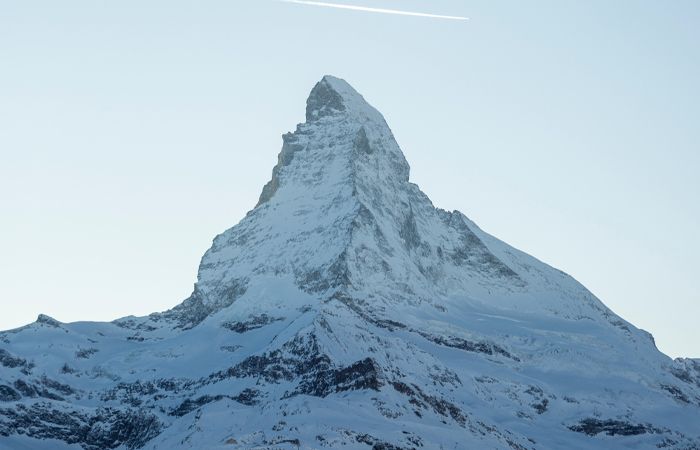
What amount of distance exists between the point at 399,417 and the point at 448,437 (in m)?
7.01

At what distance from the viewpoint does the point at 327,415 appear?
168m

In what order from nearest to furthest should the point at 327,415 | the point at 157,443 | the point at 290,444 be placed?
the point at 290,444, the point at 327,415, the point at 157,443

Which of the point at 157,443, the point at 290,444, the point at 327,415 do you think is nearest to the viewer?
the point at 290,444

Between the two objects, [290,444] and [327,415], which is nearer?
[290,444]

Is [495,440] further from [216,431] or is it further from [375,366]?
[216,431]

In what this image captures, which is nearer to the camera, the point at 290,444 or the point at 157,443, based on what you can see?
the point at 290,444

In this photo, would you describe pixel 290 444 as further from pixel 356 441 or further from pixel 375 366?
pixel 375 366

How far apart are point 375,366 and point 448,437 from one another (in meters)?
26.5

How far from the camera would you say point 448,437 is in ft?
568

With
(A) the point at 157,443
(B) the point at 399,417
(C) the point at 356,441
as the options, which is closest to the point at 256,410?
(A) the point at 157,443

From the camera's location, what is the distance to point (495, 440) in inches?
7530

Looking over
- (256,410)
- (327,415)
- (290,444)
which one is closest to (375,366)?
(256,410)

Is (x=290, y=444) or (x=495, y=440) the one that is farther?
(x=495, y=440)

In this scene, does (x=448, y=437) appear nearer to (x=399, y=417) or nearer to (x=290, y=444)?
(x=399, y=417)
